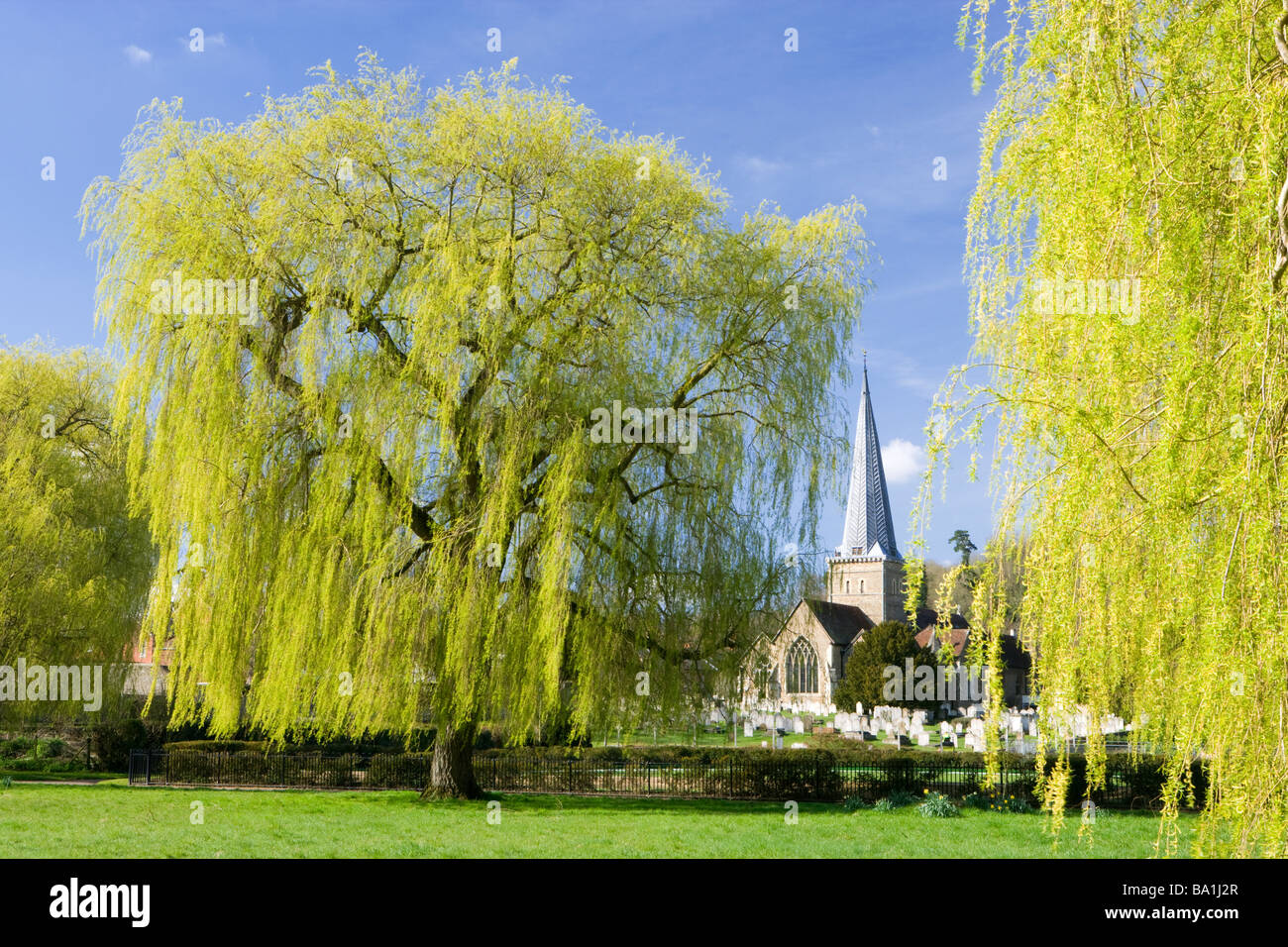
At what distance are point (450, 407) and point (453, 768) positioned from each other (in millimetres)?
6705

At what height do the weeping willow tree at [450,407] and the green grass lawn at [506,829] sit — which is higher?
the weeping willow tree at [450,407]

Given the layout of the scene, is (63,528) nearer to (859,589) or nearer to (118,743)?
(118,743)

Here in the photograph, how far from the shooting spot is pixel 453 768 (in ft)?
58.8

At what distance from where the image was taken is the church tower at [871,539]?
80.1 m

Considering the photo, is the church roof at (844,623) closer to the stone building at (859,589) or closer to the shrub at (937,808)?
the stone building at (859,589)

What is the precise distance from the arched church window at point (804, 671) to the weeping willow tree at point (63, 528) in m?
49.9

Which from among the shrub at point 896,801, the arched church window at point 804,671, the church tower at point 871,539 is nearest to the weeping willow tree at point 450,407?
the shrub at point 896,801

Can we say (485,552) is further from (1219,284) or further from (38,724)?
(38,724)

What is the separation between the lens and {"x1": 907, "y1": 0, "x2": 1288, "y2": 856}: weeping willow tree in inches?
172

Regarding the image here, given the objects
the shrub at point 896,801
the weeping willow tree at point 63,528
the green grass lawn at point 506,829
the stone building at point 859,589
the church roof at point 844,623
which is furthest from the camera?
the church roof at point 844,623

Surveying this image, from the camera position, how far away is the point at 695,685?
16.4 m

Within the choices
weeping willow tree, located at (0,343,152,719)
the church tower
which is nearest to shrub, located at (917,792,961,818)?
weeping willow tree, located at (0,343,152,719)

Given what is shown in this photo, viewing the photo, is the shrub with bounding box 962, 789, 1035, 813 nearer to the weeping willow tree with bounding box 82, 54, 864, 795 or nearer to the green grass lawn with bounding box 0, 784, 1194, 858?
the green grass lawn with bounding box 0, 784, 1194, 858

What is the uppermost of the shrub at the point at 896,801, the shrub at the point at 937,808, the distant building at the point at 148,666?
the distant building at the point at 148,666
